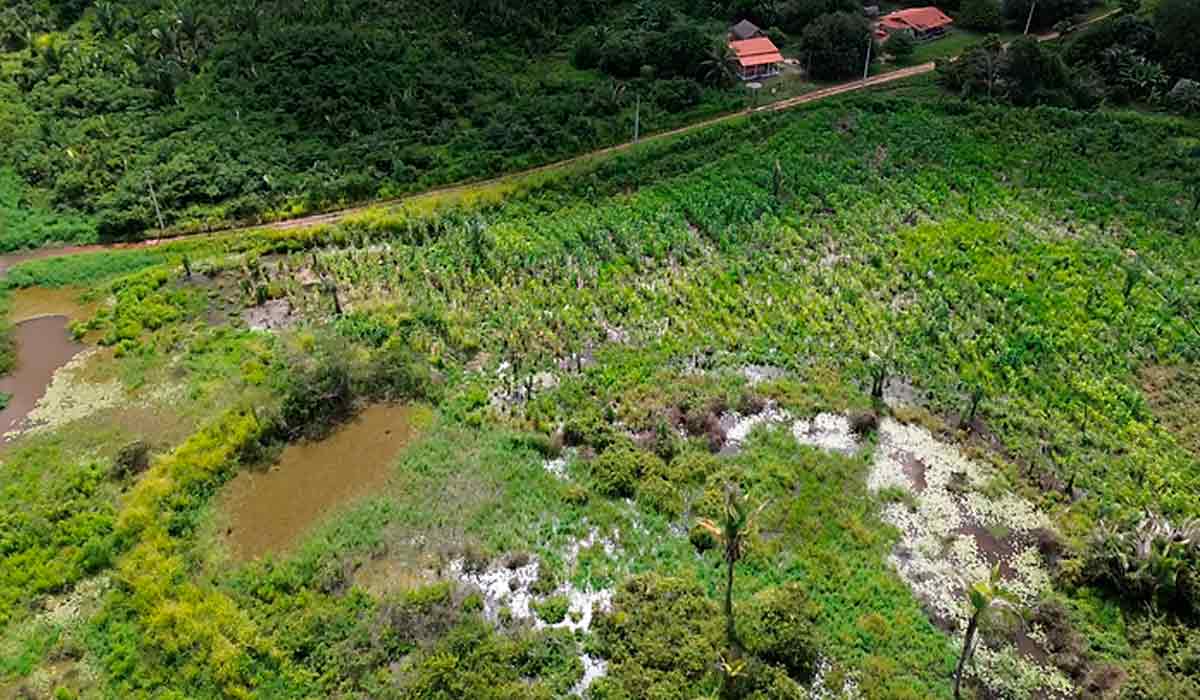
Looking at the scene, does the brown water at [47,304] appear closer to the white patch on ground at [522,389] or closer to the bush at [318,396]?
the bush at [318,396]

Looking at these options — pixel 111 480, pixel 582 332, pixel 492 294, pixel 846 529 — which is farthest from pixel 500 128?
pixel 846 529

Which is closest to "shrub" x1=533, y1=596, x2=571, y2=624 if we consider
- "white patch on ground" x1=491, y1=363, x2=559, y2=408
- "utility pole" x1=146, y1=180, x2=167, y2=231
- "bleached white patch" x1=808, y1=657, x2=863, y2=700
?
"bleached white patch" x1=808, y1=657, x2=863, y2=700

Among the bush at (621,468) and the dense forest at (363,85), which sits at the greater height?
the dense forest at (363,85)

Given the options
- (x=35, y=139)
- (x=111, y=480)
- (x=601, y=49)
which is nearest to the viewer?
(x=111, y=480)

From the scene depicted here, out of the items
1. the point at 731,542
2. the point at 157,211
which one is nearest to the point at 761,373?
the point at 731,542

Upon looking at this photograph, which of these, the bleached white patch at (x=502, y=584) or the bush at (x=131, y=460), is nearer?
the bleached white patch at (x=502, y=584)

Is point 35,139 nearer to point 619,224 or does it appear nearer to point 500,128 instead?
point 500,128

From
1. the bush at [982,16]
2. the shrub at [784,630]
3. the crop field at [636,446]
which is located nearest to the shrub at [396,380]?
the crop field at [636,446]
